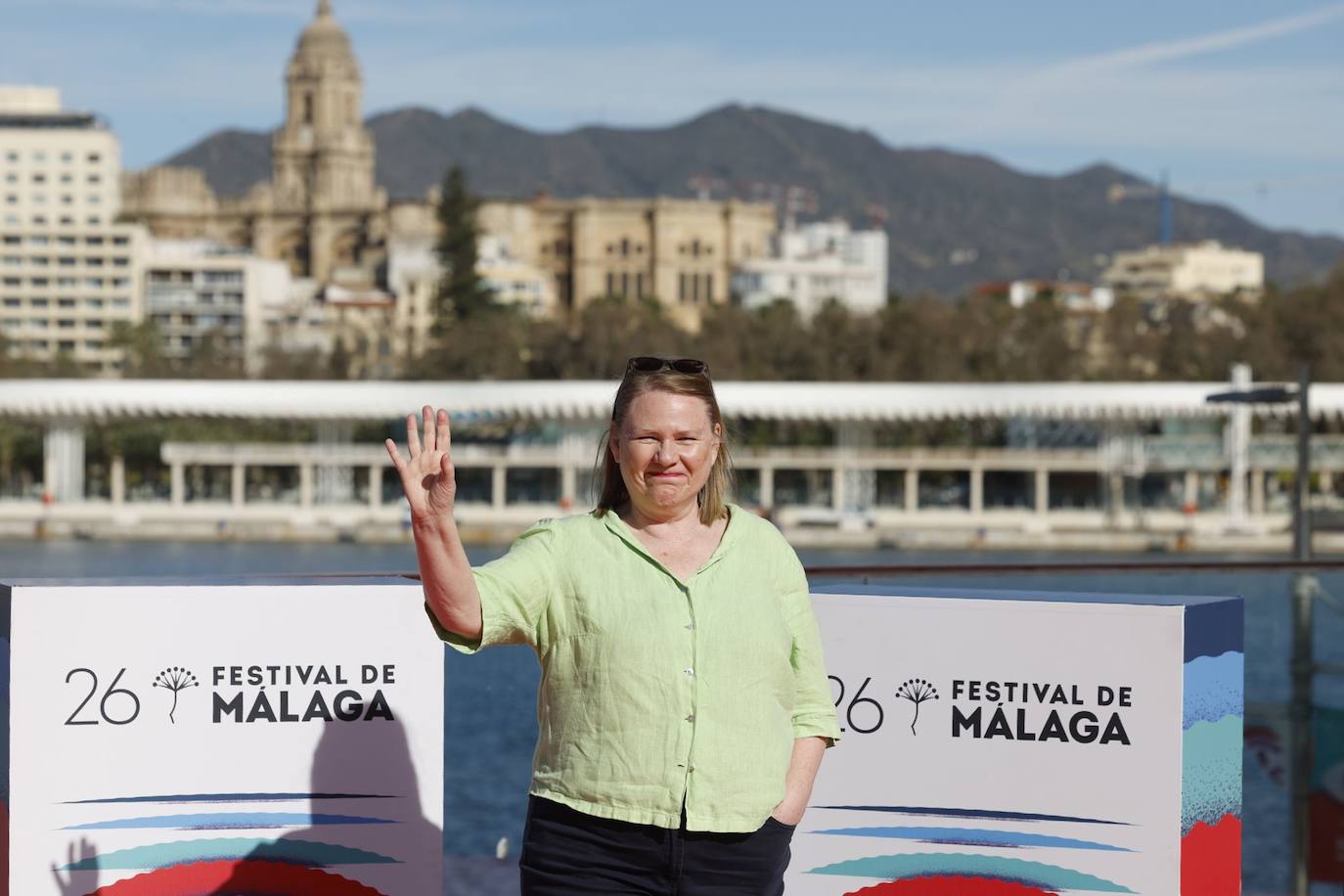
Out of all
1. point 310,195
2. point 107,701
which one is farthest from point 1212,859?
point 310,195

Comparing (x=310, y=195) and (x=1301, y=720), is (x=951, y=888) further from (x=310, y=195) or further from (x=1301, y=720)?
(x=310, y=195)

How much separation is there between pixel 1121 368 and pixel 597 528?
2564 inches

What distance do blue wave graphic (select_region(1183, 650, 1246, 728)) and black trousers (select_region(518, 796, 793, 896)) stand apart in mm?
1236

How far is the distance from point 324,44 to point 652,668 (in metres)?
136

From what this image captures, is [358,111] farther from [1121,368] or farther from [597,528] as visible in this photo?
[597,528]

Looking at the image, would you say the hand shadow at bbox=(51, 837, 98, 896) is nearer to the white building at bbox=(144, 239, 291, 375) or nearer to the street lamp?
the street lamp

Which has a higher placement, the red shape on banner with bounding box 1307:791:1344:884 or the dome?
the dome

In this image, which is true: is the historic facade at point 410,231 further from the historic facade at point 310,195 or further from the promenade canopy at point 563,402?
the promenade canopy at point 563,402

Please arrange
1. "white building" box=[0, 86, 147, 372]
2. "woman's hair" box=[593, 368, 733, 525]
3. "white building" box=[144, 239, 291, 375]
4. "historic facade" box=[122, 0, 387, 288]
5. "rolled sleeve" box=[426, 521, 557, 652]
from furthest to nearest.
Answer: "historic facade" box=[122, 0, 387, 288] < "white building" box=[144, 239, 291, 375] < "white building" box=[0, 86, 147, 372] < "woman's hair" box=[593, 368, 733, 525] < "rolled sleeve" box=[426, 521, 557, 652]

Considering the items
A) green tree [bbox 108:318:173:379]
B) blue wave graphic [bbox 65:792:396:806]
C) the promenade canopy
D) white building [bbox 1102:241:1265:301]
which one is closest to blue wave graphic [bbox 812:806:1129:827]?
blue wave graphic [bbox 65:792:396:806]

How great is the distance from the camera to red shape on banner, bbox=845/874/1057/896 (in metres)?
3.92

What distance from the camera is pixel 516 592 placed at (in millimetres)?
2904

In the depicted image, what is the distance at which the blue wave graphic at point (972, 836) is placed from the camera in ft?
12.8

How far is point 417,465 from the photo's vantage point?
2.81 metres
